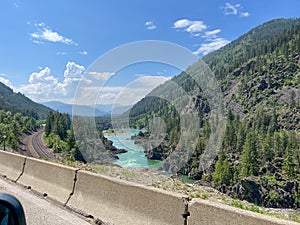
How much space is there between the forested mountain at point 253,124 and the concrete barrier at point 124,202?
13.5 metres

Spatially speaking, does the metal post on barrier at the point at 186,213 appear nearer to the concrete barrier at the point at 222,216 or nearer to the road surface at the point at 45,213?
the concrete barrier at the point at 222,216

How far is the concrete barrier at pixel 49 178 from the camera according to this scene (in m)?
6.41

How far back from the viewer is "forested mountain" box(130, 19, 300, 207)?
1594 inches

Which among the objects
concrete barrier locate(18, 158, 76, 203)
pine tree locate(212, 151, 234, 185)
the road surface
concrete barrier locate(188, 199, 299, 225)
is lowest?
pine tree locate(212, 151, 234, 185)

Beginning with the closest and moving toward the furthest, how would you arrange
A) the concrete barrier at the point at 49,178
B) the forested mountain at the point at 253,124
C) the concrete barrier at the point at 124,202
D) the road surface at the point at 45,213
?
1. the concrete barrier at the point at 124,202
2. the road surface at the point at 45,213
3. the concrete barrier at the point at 49,178
4. the forested mountain at the point at 253,124

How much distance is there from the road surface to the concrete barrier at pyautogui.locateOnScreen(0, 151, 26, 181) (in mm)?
1441

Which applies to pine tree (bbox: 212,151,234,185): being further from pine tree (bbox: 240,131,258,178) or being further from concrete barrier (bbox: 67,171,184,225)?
concrete barrier (bbox: 67,171,184,225)

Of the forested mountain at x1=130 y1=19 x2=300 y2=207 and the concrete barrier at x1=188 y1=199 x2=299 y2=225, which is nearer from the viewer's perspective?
the concrete barrier at x1=188 y1=199 x2=299 y2=225

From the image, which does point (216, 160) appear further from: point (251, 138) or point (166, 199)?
point (166, 199)

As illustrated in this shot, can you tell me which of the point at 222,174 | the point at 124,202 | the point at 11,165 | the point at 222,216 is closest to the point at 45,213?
the point at 124,202

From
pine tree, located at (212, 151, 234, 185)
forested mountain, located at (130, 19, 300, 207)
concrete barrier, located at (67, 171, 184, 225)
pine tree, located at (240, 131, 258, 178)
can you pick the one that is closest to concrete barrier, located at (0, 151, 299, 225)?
concrete barrier, located at (67, 171, 184, 225)

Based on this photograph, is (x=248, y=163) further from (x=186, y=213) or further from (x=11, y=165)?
(x=186, y=213)

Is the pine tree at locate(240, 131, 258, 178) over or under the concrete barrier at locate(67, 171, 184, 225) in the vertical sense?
under

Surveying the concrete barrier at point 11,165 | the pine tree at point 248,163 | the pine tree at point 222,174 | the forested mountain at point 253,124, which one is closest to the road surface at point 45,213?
the concrete barrier at point 11,165
